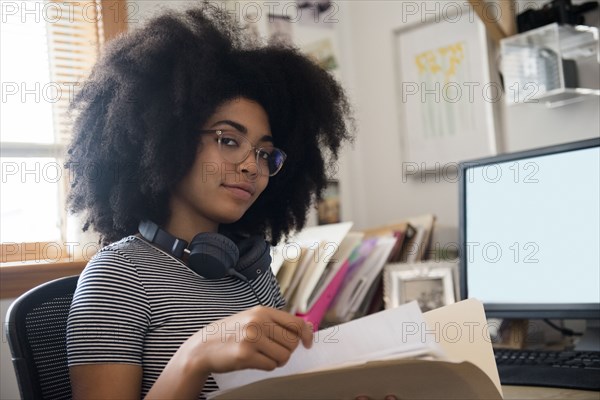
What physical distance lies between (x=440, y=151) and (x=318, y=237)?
52 centimetres

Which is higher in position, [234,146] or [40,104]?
[40,104]

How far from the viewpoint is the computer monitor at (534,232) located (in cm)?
137

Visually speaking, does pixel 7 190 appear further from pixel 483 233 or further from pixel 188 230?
pixel 483 233

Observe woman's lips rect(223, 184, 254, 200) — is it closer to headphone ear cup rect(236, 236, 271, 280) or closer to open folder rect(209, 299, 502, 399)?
headphone ear cup rect(236, 236, 271, 280)

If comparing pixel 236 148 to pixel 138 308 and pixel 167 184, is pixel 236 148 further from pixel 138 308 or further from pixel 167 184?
pixel 138 308

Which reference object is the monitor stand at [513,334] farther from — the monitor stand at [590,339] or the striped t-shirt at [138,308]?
the striped t-shirt at [138,308]

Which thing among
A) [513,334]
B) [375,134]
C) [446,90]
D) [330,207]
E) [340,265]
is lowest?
[513,334]

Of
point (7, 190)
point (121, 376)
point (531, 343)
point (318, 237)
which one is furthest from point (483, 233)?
point (7, 190)

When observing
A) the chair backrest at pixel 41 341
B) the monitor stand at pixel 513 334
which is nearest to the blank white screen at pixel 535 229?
the monitor stand at pixel 513 334

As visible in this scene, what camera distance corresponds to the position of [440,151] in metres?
2.03

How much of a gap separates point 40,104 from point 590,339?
4.36ft

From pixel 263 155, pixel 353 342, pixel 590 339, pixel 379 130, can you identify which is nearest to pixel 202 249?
pixel 263 155

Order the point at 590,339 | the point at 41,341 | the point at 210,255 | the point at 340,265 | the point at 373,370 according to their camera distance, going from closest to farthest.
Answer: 1. the point at 373,370
2. the point at 41,341
3. the point at 210,255
4. the point at 590,339
5. the point at 340,265

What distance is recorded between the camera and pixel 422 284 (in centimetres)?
170
